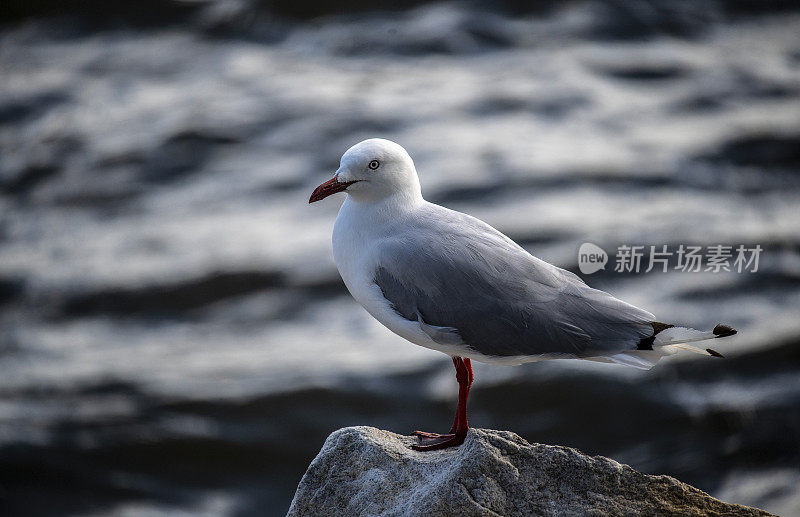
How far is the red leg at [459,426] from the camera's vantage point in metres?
5.82

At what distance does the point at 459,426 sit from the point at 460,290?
3.00 ft

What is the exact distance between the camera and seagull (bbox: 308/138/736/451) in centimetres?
532

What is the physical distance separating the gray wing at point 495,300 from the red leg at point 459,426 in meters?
0.49

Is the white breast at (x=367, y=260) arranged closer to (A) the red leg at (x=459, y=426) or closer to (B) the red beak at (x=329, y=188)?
(B) the red beak at (x=329, y=188)

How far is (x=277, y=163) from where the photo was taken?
703 inches

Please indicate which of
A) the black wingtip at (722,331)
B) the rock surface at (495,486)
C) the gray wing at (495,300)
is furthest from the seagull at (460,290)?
the rock surface at (495,486)

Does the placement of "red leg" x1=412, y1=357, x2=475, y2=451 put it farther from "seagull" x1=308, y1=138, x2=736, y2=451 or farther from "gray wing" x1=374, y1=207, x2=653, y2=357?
"gray wing" x1=374, y1=207, x2=653, y2=357

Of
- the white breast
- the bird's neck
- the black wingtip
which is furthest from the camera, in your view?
the bird's neck

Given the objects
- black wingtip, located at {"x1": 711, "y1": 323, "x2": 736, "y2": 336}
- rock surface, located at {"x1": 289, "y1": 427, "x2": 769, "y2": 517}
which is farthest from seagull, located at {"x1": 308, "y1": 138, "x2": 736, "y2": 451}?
rock surface, located at {"x1": 289, "y1": 427, "x2": 769, "y2": 517}

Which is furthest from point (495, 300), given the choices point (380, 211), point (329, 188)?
point (329, 188)

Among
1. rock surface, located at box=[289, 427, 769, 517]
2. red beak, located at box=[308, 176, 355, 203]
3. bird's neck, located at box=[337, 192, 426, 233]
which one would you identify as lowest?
rock surface, located at box=[289, 427, 769, 517]

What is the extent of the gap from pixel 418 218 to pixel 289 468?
7.64m

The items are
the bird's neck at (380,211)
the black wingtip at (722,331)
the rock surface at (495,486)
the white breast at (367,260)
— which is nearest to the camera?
the black wingtip at (722,331)

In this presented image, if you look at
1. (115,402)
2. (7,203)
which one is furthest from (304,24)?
(115,402)
